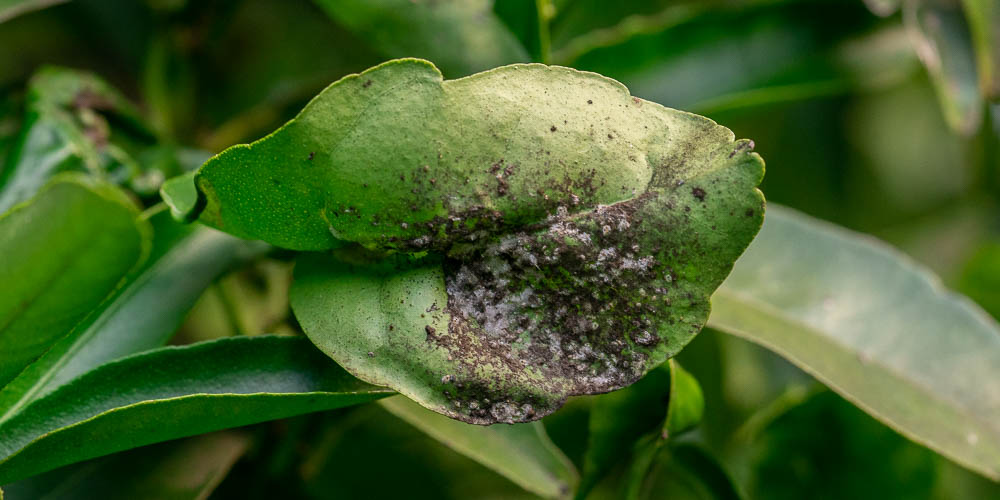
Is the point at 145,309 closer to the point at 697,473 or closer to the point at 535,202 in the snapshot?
the point at 535,202

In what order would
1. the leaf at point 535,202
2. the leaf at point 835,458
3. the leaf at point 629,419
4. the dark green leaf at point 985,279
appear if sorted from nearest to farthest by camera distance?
the leaf at point 535,202 → the leaf at point 629,419 → the leaf at point 835,458 → the dark green leaf at point 985,279

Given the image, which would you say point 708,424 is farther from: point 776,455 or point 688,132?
point 688,132

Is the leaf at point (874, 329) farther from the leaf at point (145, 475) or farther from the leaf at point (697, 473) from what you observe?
the leaf at point (145, 475)

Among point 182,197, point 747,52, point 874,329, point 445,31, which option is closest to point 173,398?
point 182,197

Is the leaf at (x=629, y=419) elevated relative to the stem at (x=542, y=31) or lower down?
lower down

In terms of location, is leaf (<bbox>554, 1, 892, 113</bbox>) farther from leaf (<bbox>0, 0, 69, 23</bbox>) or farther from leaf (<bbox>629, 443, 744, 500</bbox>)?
leaf (<bbox>0, 0, 69, 23</bbox>)

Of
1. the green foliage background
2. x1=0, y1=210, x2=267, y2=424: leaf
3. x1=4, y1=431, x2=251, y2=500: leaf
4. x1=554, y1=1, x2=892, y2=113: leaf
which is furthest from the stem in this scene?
x1=4, y1=431, x2=251, y2=500: leaf

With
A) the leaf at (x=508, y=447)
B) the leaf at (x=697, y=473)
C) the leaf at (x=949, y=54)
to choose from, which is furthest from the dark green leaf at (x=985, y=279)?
the leaf at (x=508, y=447)
